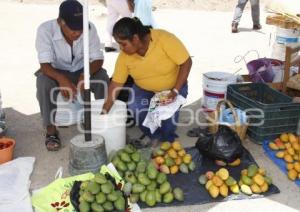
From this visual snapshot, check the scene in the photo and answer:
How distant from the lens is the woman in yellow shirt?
368 cm

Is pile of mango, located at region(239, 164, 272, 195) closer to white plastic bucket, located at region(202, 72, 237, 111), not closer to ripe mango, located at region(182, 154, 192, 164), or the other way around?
ripe mango, located at region(182, 154, 192, 164)

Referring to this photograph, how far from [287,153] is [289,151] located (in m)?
0.03

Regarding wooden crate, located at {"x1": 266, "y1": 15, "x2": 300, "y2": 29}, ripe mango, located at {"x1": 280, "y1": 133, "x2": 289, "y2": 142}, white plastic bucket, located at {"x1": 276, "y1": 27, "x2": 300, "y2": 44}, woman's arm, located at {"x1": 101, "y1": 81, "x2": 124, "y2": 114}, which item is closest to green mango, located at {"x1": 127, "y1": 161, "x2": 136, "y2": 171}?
woman's arm, located at {"x1": 101, "y1": 81, "x2": 124, "y2": 114}

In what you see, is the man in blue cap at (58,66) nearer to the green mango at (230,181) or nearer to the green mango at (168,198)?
the green mango at (168,198)

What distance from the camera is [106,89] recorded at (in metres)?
4.06

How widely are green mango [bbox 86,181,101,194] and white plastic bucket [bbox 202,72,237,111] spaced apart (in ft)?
6.39

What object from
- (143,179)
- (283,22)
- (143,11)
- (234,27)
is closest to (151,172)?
(143,179)

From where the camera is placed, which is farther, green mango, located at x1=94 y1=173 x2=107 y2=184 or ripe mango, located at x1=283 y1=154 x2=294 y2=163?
ripe mango, located at x1=283 y1=154 x2=294 y2=163

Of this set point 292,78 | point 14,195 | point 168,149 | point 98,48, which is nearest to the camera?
point 14,195

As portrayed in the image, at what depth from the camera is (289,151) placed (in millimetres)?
Result: 3639

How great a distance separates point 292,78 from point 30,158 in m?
2.93

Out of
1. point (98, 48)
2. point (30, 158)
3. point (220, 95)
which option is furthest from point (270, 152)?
point (30, 158)

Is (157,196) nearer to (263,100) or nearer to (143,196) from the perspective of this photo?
(143,196)

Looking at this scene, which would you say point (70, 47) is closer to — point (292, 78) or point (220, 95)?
point (220, 95)
